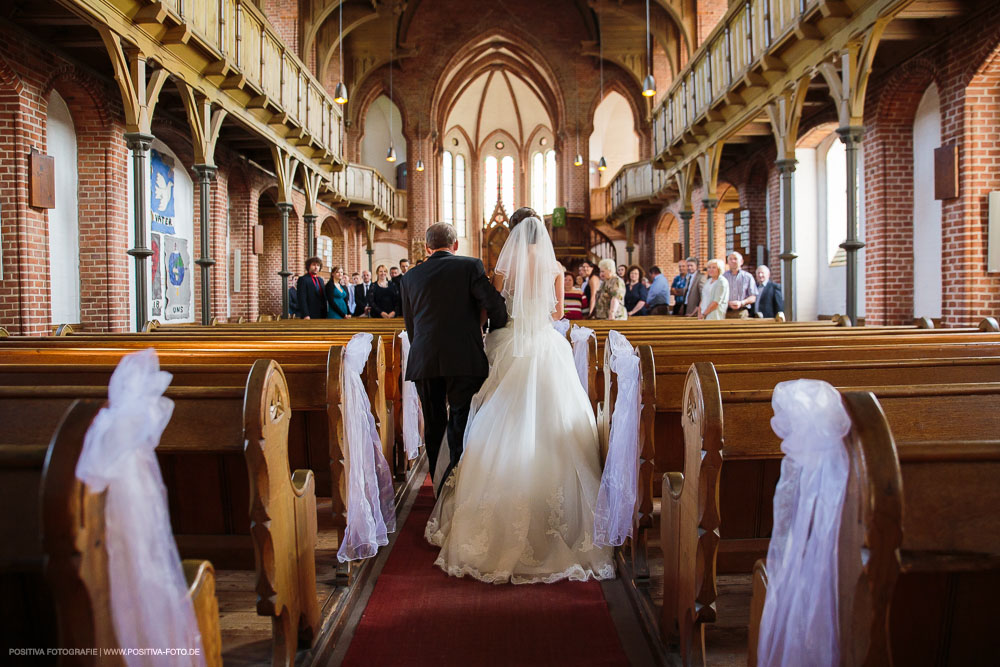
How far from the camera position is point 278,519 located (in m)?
1.97

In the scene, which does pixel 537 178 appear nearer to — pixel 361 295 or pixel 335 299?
pixel 361 295

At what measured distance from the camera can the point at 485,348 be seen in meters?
3.71

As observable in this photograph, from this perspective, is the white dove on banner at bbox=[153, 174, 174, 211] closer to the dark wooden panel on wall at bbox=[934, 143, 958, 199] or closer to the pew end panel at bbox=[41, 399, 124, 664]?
the dark wooden panel on wall at bbox=[934, 143, 958, 199]

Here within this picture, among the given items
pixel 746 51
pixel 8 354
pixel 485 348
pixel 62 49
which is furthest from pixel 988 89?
pixel 62 49

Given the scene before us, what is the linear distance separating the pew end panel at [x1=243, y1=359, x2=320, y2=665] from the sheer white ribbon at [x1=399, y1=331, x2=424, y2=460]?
8.03 feet

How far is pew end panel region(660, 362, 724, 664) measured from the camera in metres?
1.86

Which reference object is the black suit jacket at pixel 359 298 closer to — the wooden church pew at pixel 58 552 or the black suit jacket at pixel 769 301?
the black suit jacket at pixel 769 301

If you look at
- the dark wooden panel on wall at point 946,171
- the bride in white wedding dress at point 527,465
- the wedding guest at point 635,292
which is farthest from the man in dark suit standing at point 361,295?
the bride in white wedding dress at point 527,465

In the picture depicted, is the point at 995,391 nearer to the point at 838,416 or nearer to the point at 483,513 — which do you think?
the point at 838,416

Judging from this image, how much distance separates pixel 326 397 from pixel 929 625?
6.80 feet

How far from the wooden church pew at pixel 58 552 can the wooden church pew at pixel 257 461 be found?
0.60 meters

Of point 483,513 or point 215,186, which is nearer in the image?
point 483,513

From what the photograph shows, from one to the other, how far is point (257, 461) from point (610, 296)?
241 inches

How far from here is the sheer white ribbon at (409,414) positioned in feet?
15.9
